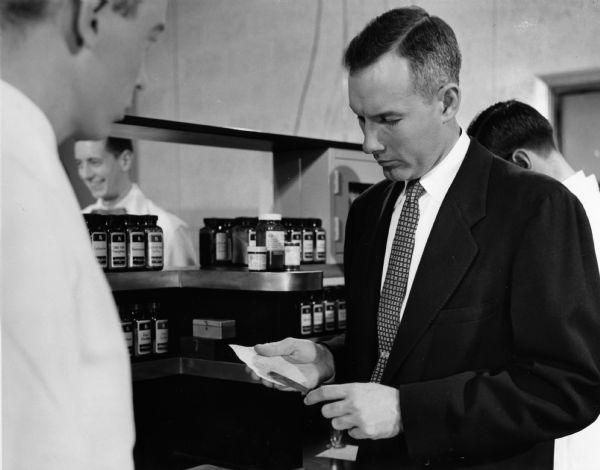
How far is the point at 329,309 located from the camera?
2994 millimetres

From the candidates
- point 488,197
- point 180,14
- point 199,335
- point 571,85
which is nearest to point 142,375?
point 199,335

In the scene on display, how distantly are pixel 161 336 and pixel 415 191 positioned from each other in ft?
4.69

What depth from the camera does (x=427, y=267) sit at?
1.60 meters

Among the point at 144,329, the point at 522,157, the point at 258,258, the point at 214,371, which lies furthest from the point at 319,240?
the point at 522,157

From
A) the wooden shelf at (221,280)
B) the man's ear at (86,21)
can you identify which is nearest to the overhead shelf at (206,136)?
the wooden shelf at (221,280)

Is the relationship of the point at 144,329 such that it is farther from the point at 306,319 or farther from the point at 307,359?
the point at 307,359

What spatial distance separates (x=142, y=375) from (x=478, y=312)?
156 cm

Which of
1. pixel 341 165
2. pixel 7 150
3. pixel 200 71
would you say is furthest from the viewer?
pixel 200 71

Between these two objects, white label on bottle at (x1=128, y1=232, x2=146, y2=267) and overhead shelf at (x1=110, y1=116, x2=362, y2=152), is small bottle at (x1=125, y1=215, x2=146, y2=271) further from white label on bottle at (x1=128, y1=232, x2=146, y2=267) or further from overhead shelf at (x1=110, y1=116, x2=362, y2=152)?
overhead shelf at (x1=110, y1=116, x2=362, y2=152)

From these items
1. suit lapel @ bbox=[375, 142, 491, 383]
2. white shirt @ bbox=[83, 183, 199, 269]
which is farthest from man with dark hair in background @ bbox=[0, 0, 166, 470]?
white shirt @ bbox=[83, 183, 199, 269]

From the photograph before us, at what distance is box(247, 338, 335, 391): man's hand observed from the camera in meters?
1.74

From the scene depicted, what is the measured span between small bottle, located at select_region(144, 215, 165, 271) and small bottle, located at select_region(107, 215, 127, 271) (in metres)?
0.10

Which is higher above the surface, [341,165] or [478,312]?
[341,165]

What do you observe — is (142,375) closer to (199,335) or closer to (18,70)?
(199,335)
